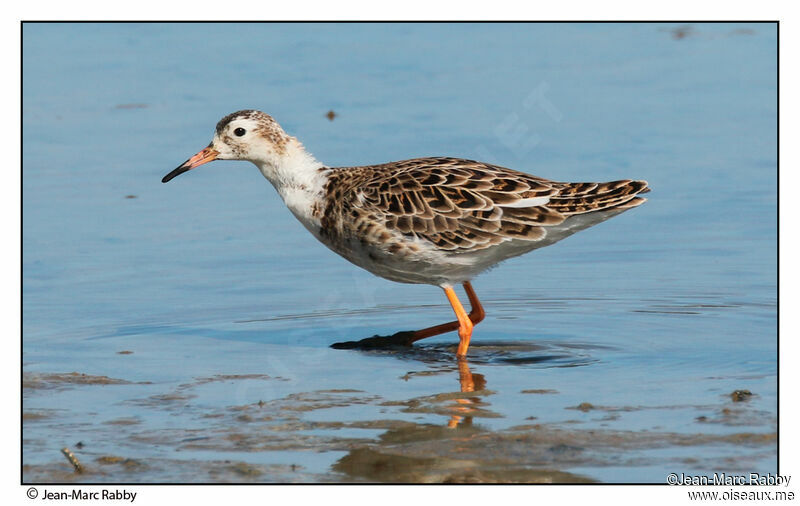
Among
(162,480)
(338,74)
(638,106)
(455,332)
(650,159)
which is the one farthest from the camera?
(338,74)

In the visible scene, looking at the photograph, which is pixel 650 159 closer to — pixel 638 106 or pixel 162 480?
pixel 638 106

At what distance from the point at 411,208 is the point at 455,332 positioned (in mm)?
1939

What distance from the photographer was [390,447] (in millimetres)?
9500

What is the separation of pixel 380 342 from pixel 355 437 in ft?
10.4

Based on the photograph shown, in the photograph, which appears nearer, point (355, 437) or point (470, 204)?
point (355, 437)

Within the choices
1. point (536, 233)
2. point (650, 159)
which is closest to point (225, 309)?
point (536, 233)

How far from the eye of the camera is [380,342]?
42.3 feet

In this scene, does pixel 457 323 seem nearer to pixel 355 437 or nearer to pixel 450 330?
pixel 450 330

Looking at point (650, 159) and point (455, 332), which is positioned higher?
point (650, 159)

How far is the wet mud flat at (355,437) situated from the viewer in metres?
8.98

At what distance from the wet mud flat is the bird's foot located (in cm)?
166

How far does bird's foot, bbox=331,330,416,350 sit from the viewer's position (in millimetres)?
12734

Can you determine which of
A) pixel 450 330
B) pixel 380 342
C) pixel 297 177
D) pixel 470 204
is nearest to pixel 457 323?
pixel 450 330

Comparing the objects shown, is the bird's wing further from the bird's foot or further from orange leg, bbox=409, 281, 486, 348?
the bird's foot
